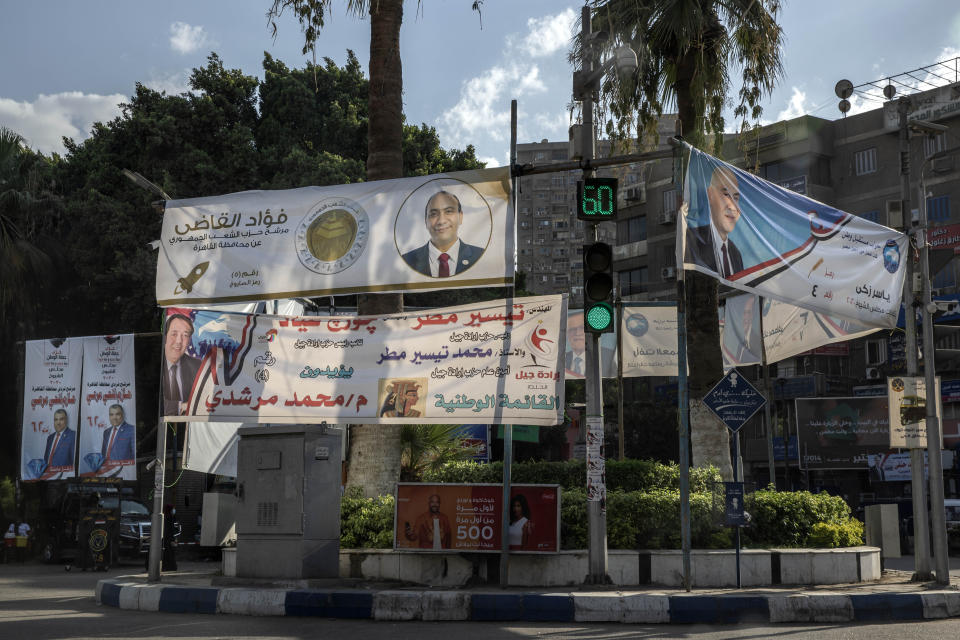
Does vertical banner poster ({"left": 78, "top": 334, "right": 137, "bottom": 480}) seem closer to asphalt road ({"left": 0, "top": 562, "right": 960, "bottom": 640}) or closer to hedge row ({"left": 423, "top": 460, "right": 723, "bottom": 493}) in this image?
hedge row ({"left": 423, "top": 460, "right": 723, "bottom": 493})

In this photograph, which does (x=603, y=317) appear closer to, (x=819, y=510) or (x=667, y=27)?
(x=819, y=510)

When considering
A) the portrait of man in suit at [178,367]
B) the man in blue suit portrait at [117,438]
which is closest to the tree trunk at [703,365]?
the portrait of man in suit at [178,367]

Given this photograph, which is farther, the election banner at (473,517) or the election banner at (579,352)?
the election banner at (579,352)

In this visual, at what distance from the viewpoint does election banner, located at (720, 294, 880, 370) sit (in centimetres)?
1922

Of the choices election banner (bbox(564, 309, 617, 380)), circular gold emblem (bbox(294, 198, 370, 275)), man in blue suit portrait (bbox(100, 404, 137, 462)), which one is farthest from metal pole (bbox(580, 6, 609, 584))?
man in blue suit portrait (bbox(100, 404, 137, 462))

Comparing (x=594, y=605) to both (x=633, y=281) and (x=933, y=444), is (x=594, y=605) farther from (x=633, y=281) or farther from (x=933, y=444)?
(x=633, y=281)

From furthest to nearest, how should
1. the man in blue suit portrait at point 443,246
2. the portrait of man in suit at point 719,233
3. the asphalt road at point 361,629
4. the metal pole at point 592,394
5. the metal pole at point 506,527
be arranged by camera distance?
1. the man in blue suit portrait at point 443,246
2. the portrait of man in suit at point 719,233
3. the metal pole at point 506,527
4. the metal pole at point 592,394
5. the asphalt road at point 361,629

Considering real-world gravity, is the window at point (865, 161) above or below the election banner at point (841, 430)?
above

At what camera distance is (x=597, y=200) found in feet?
39.2

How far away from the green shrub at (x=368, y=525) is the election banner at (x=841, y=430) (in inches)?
1187

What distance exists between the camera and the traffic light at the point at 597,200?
470 inches

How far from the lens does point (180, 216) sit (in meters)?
14.0

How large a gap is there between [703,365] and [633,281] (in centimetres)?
4726

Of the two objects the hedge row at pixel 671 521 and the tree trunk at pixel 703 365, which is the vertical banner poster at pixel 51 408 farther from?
the tree trunk at pixel 703 365
